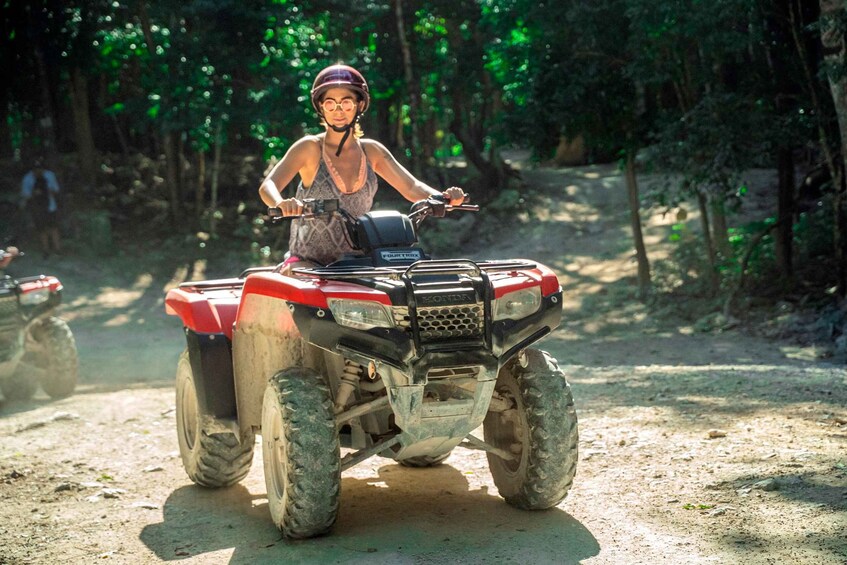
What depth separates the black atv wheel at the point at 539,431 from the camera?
489 cm

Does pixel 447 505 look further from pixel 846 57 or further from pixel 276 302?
pixel 846 57

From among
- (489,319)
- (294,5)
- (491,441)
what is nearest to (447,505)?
(491,441)

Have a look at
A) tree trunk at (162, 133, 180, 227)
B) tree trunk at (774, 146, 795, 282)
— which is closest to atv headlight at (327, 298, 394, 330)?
tree trunk at (774, 146, 795, 282)

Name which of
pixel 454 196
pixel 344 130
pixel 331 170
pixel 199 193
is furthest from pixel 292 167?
pixel 199 193

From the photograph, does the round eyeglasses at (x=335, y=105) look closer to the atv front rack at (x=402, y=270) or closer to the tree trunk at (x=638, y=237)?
the atv front rack at (x=402, y=270)

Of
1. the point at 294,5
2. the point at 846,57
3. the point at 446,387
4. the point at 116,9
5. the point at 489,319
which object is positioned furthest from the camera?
the point at 116,9

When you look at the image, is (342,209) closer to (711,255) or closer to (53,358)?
(53,358)

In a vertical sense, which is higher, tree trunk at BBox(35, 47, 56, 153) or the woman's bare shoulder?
tree trunk at BBox(35, 47, 56, 153)

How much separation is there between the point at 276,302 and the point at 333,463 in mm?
862

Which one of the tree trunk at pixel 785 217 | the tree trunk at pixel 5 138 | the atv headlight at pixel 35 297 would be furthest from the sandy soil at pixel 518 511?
the tree trunk at pixel 5 138

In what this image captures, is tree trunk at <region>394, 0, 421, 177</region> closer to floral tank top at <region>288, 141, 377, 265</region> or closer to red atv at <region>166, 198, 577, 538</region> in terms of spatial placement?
floral tank top at <region>288, 141, 377, 265</region>

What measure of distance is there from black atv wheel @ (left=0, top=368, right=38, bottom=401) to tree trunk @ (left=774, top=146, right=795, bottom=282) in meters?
10.3

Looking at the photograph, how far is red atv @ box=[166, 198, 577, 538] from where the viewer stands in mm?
4418

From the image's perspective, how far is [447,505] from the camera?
17.8 feet
